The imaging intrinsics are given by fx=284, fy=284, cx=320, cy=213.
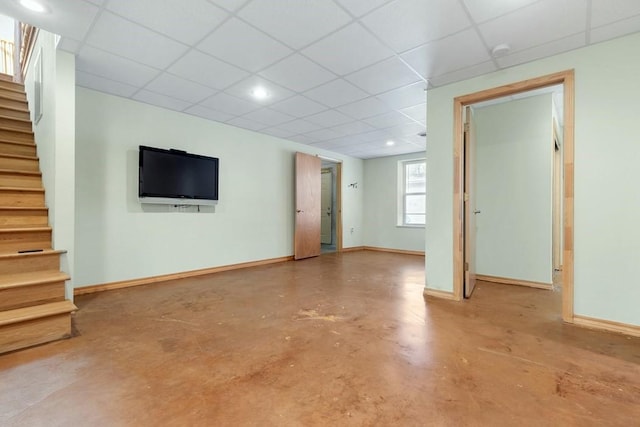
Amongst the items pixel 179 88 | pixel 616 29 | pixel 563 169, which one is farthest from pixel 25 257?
pixel 616 29

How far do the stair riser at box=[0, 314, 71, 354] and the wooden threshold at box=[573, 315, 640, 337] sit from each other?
409 cm

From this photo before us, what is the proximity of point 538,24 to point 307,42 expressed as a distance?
176 cm

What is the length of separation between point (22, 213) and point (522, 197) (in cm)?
558

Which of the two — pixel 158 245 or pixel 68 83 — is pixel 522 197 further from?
pixel 68 83

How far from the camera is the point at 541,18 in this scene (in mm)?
2061

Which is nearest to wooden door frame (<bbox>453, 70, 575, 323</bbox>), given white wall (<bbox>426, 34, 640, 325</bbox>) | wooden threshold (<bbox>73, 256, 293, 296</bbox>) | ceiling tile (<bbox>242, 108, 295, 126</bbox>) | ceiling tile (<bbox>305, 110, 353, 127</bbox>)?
white wall (<bbox>426, 34, 640, 325</bbox>)

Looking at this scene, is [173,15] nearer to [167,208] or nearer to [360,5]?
[360,5]

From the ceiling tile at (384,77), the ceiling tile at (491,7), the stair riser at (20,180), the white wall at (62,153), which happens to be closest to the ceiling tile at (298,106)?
the ceiling tile at (384,77)

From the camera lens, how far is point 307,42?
7.87ft

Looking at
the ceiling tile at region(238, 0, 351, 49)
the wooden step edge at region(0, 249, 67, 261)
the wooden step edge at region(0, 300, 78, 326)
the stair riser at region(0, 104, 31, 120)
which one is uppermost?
the ceiling tile at region(238, 0, 351, 49)

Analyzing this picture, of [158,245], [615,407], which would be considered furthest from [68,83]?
[615,407]

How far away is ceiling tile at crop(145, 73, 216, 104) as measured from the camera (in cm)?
311

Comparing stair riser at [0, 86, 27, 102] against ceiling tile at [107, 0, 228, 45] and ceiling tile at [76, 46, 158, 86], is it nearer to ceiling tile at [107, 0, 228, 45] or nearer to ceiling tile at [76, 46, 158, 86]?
ceiling tile at [76, 46, 158, 86]

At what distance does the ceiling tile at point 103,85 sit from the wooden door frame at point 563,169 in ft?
12.2
